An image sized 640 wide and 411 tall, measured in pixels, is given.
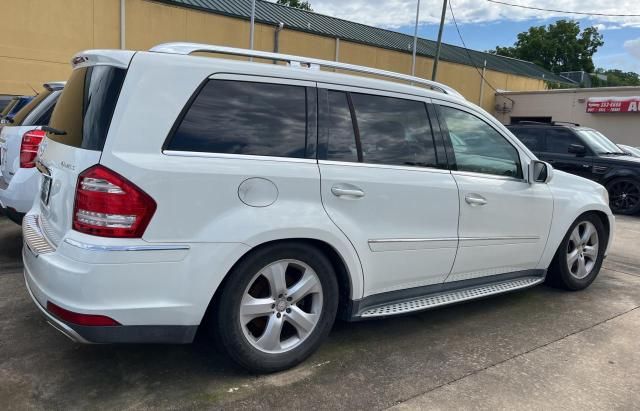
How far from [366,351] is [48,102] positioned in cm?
398

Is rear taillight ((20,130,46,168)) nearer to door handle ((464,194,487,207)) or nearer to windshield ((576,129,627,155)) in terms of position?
door handle ((464,194,487,207))

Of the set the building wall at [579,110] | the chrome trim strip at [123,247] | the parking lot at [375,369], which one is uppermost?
the building wall at [579,110]

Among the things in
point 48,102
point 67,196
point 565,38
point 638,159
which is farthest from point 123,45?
point 565,38

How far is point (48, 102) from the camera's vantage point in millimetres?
5078

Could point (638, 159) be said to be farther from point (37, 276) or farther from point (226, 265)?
point (37, 276)

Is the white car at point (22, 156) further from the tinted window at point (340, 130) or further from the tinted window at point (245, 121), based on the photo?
the tinted window at point (340, 130)

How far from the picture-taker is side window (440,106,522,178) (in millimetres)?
3723

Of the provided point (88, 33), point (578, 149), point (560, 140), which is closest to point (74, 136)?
point (578, 149)

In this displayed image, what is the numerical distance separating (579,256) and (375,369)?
2.75m

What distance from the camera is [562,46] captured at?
5553 centimetres

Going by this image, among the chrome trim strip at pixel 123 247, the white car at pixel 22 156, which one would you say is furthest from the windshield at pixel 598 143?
the chrome trim strip at pixel 123 247

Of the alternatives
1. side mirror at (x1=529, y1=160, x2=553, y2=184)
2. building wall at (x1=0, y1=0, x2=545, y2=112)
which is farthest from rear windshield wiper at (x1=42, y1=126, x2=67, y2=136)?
building wall at (x1=0, y1=0, x2=545, y2=112)

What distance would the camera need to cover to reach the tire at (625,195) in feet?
32.5

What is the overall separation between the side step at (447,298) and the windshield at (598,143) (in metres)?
7.25
